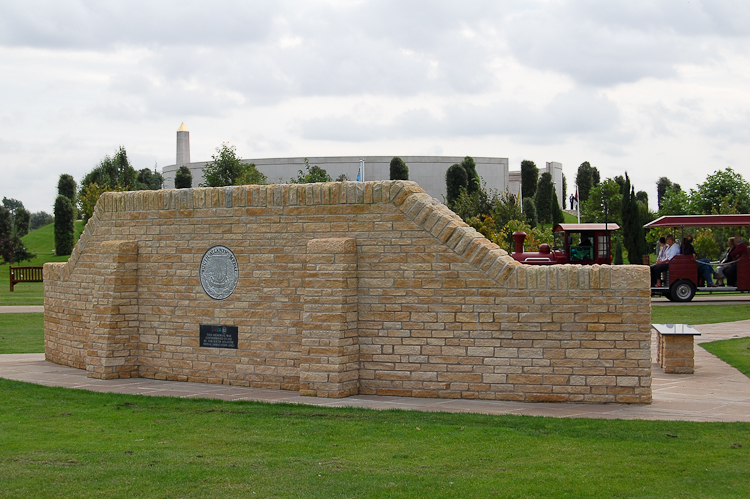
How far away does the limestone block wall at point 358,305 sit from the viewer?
9.06 meters

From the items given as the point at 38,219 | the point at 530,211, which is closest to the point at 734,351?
the point at 530,211

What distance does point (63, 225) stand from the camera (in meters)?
50.8

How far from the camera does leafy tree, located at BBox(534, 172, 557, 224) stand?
52875mm

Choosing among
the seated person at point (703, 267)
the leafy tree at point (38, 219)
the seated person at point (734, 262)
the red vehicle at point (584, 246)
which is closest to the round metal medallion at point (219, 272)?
the red vehicle at point (584, 246)

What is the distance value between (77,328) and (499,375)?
701 cm

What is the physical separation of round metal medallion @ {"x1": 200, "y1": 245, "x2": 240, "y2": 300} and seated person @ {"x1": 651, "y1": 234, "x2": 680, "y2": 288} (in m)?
16.8

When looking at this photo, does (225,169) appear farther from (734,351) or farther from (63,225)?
(734,351)

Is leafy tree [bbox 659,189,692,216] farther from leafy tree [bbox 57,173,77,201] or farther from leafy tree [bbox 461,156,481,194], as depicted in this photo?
leafy tree [bbox 57,173,77,201]

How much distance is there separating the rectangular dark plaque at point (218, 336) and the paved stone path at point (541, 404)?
57 centimetres

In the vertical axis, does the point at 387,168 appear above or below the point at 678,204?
above

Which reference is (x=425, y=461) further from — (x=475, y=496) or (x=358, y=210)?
(x=358, y=210)

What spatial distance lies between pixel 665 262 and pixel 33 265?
132ft

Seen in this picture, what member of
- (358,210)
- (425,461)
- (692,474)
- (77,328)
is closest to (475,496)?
(425,461)

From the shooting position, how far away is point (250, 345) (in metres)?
10.5
